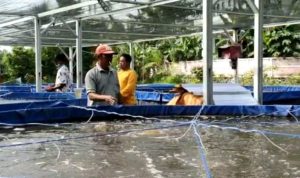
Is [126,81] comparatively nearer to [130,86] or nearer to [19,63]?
[130,86]

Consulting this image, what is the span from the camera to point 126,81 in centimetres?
647

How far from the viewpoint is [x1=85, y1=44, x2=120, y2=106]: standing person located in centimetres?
548

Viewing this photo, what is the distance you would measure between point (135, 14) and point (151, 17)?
26.3 inches

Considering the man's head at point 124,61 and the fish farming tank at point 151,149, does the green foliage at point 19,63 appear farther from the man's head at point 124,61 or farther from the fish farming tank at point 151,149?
the fish farming tank at point 151,149

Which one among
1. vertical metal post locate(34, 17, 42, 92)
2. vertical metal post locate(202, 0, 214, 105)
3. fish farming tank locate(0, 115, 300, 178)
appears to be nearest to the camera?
fish farming tank locate(0, 115, 300, 178)

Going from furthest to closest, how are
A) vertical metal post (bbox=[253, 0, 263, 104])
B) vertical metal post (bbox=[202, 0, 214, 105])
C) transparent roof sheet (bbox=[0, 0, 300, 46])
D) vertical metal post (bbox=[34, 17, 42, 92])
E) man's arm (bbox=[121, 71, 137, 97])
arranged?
vertical metal post (bbox=[34, 17, 42, 92]) → transparent roof sheet (bbox=[0, 0, 300, 46]) → vertical metal post (bbox=[253, 0, 263, 104]) → vertical metal post (bbox=[202, 0, 214, 105]) → man's arm (bbox=[121, 71, 137, 97])

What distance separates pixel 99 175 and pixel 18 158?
35.7 inches

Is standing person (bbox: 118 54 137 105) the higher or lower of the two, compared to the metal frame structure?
lower

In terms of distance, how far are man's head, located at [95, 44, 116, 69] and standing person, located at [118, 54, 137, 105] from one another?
0.87 meters

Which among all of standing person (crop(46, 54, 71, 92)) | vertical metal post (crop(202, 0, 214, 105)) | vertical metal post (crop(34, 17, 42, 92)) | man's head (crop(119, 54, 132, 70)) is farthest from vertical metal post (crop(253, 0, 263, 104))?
vertical metal post (crop(34, 17, 42, 92))

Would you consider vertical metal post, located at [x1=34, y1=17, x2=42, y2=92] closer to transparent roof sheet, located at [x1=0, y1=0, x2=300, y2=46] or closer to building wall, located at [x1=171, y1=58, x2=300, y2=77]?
transparent roof sheet, located at [x1=0, y1=0, x2=300, y2=46]

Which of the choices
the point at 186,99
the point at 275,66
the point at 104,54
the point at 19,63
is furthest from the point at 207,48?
the point at 19,63

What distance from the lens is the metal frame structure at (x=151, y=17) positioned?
8.81 metres

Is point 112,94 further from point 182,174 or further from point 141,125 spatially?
point 182,174
